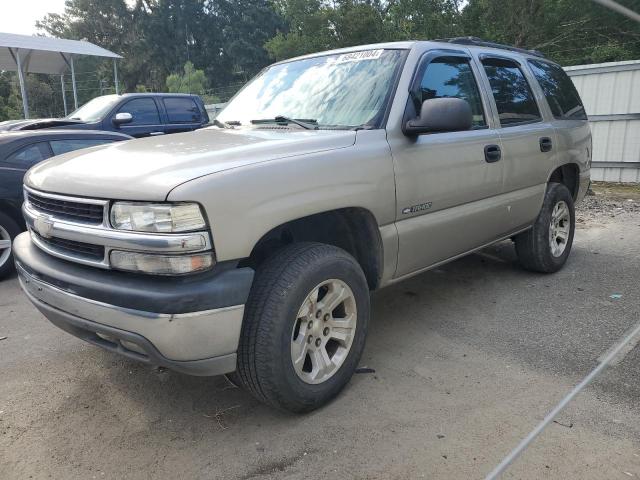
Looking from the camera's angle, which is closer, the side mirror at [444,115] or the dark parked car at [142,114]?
the side mirror at [444,115]

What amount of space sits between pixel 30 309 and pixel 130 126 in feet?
19.8

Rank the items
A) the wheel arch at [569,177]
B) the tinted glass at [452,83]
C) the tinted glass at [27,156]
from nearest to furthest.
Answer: the tinted glass at [452,83]
the wheel arch at [569,177]
the tinted glass at [27,156]

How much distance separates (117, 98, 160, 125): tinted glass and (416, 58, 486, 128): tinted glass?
7.51 meters

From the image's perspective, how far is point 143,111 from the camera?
10.0 metres

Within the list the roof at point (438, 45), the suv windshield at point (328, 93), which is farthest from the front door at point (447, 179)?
the suv windshield at point (328, 93)

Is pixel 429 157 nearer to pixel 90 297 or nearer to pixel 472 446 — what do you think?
pixel 472 446

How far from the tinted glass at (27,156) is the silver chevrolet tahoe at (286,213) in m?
2.61

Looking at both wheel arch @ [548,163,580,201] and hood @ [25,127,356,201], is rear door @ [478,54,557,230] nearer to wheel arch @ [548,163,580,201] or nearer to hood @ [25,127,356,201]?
wheel arch @ [548,163,580,201]

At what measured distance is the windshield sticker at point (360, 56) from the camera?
3.45m

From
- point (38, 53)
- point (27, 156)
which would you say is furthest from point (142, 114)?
point (38, 53)

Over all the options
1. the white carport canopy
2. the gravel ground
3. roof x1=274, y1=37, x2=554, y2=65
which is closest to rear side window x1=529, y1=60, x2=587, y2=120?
roof x1=274, y1=37, x2=554, y2=65

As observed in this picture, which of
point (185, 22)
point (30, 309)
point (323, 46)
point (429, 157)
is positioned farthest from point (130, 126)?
point (185, 22)

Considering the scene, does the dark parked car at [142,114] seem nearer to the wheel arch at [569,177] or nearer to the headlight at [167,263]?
the wheel arch at [569,177]

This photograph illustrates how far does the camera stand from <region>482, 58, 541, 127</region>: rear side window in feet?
13.3
